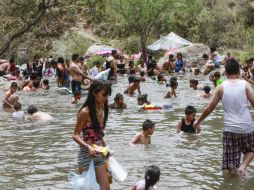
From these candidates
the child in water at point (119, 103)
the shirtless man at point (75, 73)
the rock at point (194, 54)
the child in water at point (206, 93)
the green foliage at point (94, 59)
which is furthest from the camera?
the green foliage at point (94, 59)

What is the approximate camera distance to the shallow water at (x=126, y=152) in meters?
7.40

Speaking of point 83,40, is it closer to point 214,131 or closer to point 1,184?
point 214,131

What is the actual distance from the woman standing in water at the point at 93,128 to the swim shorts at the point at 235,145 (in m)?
1.95

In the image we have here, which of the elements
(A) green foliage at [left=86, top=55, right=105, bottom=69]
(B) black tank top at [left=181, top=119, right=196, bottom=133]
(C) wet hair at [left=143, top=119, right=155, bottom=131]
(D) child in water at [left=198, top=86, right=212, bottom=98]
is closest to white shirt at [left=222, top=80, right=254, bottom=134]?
(C) wet hair at [left=143, top=119, right=155, bottom=131]

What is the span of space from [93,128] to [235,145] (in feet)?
7.10

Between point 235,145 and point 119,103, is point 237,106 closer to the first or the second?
point 235,145

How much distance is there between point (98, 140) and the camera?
5934 mm

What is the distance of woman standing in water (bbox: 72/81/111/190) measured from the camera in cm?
576

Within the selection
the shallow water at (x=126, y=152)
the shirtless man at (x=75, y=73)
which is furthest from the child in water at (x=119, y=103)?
the shirtless man at (x=75, y=73)

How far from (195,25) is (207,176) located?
3279 cm

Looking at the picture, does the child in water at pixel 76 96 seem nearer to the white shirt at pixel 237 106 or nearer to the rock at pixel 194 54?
the white shirt at pixel 237 106

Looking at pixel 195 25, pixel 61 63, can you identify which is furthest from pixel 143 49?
pixel 61 63

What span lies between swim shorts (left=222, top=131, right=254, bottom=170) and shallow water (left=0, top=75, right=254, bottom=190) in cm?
31

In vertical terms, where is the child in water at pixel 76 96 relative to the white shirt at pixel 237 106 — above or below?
below
